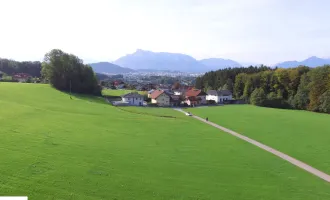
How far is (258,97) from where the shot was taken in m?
94.9

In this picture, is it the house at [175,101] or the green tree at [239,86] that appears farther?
the green tree at [239,86]

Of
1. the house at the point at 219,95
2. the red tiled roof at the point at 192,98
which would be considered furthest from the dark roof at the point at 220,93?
the red tiled roof at the point at 192,98

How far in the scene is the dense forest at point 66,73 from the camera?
90.0 m

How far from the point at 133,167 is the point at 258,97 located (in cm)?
7859

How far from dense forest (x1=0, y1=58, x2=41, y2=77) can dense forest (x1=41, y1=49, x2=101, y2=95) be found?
80.0 metres

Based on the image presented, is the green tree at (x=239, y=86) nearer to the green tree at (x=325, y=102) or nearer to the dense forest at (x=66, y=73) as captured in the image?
the green tree at (x=325, y=102)

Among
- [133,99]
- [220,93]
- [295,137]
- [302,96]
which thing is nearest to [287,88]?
[302,96]

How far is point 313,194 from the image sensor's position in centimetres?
2025

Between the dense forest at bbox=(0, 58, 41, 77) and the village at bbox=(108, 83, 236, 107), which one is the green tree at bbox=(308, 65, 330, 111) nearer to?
the village at bbox=(108, 83, 236, 107)

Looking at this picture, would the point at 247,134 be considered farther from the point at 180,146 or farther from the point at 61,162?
the point at 61,162

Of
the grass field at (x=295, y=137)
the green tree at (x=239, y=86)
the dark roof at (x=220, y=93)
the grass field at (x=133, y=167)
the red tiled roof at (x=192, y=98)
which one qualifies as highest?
the green tree at (x=239, y=86)

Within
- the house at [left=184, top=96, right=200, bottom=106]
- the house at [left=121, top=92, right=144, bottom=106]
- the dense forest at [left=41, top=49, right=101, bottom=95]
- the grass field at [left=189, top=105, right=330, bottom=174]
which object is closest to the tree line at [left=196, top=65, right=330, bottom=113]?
the house at [left=184, top=96, right=200, bottom=106]

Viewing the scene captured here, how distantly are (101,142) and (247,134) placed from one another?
69.3 feet

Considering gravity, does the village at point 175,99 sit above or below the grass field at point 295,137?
above
